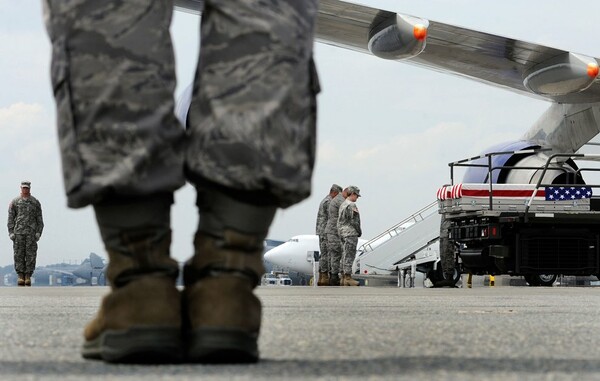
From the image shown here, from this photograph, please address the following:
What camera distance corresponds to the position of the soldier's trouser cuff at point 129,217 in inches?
66.0

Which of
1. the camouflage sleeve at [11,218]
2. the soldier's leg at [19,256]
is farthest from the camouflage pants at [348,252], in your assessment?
the camouflage sleeve at [11,218]

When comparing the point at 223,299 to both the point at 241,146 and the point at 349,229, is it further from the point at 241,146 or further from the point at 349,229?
the point at 349,229

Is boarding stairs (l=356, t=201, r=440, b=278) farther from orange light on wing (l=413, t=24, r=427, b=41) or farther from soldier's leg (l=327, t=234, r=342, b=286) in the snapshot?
orange light on wing (l=413, t=24, r=427, b=41)

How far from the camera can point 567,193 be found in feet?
Result: 41.9

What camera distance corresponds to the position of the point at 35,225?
52.1 ft

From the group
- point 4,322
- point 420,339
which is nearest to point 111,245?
point 420,339

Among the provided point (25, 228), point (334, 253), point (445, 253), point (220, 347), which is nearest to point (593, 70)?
point (445, 253)

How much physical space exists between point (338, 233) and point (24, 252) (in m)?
4.97

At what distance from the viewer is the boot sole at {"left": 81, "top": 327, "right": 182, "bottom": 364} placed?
160cm

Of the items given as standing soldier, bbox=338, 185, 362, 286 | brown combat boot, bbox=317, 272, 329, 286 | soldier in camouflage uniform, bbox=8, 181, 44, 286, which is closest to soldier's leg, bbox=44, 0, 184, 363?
standing soldier, bbox=338, 185, 362, 286

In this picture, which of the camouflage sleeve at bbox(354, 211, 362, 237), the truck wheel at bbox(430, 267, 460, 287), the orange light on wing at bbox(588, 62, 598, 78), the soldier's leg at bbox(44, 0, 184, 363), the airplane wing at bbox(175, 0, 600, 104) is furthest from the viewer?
the truck wheel at bbox(430, 267, 460, 287)

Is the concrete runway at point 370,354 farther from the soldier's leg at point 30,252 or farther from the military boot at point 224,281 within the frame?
the soldier's leg at point 30,252

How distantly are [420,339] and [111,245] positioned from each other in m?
0.80

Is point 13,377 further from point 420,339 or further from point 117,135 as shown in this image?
point 420,339
